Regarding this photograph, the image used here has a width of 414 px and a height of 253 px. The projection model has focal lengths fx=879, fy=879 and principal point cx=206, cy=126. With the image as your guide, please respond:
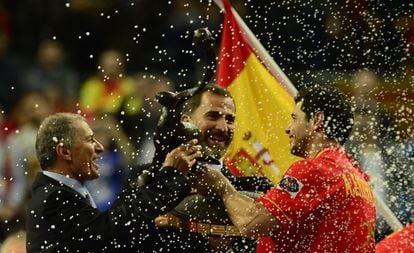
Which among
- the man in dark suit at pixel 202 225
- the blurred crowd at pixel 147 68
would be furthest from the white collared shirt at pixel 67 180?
the blurred crowd at pixel 147 68

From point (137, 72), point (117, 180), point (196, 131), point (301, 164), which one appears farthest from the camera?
point (137, 72)

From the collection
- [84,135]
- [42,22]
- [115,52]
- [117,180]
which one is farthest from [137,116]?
[84,135]

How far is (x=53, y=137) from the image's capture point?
434 cm

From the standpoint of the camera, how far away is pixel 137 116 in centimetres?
794

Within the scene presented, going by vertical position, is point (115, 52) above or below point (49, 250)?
below

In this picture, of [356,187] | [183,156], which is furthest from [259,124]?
[183,156]

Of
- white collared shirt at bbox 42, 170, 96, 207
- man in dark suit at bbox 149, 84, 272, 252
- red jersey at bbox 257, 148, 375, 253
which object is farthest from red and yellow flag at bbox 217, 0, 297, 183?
white collared shirt at bbox 42, 170, 96, 207

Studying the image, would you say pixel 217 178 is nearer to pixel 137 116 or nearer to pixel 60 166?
pixel 60 166

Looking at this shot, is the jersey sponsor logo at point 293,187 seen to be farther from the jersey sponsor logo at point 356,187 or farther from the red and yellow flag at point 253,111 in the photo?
the red and yellow flag at point 253,111

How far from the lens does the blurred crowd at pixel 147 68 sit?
23.8 ft

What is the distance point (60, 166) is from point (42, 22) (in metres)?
6.02

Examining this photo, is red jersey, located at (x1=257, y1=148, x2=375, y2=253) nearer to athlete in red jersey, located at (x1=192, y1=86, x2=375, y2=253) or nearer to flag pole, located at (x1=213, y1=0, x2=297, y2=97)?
athlete in red jersey, located at (x1=192, y1=86, x2=375, y2=253)

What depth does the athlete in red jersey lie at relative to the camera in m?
4.12

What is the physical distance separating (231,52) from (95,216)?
2298mm
